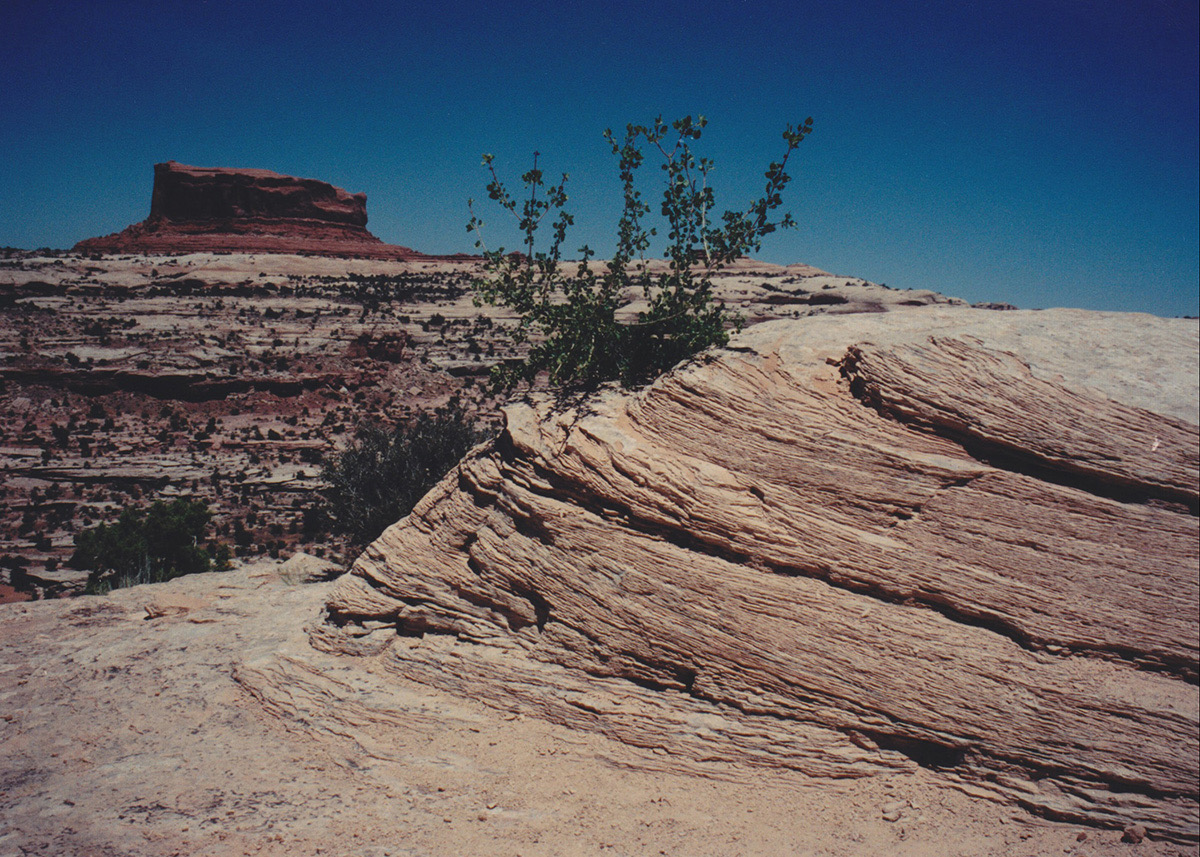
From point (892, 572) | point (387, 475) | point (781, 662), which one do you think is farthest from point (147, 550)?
point (892, 572)

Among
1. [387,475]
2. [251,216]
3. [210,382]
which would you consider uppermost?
[251,216]

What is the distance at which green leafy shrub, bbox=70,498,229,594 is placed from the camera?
14.5 metres

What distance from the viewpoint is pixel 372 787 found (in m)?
5.87

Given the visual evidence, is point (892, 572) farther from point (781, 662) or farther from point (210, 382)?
point (210, 382)

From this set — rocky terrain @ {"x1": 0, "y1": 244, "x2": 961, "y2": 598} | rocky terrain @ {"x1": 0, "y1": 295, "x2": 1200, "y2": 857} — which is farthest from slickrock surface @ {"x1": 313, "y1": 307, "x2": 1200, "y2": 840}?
rocky terrain @ {"x1": 0, "y1": 244, "x2": 961, "y2": 598}

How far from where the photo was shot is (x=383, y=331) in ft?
132

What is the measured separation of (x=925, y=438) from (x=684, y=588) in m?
3.01

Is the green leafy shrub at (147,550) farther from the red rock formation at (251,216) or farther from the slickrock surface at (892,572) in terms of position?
the red rock formation at (251,216)

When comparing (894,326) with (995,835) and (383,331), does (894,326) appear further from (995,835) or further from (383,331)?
(383,331)

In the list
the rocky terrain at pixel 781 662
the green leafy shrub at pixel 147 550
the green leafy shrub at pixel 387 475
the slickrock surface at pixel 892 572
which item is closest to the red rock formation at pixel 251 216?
the green leafy shrub at pixel 147 550

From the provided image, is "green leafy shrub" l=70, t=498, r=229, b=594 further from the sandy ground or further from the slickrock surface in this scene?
the slickrock surface

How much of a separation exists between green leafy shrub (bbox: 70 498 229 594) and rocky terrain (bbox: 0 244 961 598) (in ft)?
5.20

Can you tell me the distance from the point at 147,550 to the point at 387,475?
19.2 feet

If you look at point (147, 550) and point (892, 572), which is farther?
point (147, 550)
